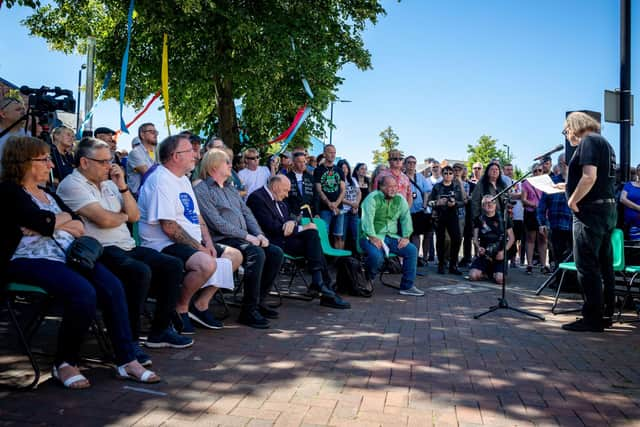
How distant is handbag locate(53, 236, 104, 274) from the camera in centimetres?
354

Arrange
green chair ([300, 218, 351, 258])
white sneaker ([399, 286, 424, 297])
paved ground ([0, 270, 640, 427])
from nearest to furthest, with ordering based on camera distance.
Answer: paved ground ([0, 270, 640, 427])
green chair ([300, 218, 351, 258])
white sneaker ([399, 286, 424, 297])

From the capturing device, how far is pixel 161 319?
4.40 m

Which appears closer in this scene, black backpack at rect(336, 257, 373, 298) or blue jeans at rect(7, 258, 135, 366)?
blue jeans at rect(7, 258, 135, 366)

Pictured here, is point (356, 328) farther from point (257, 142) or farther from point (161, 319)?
point (257, 142)

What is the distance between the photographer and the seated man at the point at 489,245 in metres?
9.09

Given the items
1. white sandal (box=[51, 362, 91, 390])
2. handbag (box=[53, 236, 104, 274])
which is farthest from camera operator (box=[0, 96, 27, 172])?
white sandal (box=[51, 362, 91, 390])

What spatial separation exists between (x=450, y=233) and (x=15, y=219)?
783 cm

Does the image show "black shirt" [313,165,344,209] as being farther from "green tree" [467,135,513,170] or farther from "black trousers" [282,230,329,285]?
"green tree" [467,135,513,170]

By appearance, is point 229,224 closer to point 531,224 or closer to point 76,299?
point 76,299

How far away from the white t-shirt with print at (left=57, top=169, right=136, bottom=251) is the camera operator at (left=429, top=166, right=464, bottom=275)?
6775mm

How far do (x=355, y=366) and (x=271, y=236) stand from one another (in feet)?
9.11

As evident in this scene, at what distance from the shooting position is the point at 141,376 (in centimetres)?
349

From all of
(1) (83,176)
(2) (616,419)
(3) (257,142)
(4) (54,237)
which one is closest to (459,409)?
(2) (616,419)

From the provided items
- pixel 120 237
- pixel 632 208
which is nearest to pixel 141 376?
pixel 120 237
